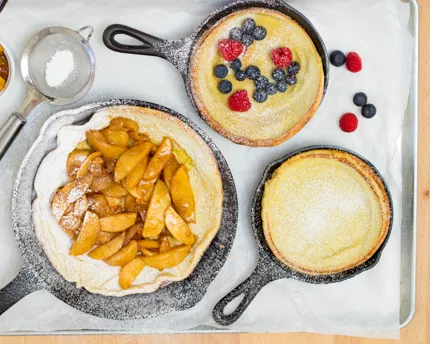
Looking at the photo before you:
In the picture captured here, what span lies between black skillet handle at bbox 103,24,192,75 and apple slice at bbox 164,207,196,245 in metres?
0.48

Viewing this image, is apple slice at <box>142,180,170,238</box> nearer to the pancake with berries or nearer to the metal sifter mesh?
the pancake with berries

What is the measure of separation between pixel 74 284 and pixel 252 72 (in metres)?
0.94

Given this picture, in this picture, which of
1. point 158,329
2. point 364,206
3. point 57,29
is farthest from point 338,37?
point 158,329

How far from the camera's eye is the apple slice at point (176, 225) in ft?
6.02

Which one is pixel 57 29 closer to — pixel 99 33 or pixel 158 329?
pixel 99 33

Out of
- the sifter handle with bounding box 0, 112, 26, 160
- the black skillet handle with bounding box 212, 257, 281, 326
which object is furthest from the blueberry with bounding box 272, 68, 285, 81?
the sifter handle with bounding box 0, 112, 26, 160

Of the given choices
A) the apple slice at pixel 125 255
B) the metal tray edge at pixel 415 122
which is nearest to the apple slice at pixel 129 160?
the apple slice at pixel 125 255

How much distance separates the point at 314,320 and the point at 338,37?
1.03m

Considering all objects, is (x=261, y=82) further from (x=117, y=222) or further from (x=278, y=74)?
(x=117, y=222)

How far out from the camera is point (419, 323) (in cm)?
213

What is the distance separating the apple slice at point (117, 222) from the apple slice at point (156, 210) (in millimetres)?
57

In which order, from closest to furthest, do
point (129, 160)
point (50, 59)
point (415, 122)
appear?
point (129, 160) < point (50, 59) < point (415, 122)

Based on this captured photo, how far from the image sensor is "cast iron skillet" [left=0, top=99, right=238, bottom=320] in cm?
186

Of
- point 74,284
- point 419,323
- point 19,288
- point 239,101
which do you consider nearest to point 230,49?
point 239,101
